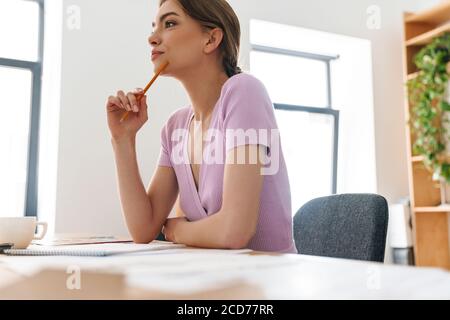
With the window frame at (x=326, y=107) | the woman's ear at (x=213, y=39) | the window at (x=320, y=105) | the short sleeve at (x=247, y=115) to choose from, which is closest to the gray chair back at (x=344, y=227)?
the short sleeve at (x=247, y=115)

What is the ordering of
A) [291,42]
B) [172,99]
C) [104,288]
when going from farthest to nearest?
[291,42] → [172,99] → [104,288]

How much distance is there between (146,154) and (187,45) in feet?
4.53

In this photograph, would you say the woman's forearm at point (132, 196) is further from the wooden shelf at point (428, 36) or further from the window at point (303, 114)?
the wooden shelf at point (428, 36)

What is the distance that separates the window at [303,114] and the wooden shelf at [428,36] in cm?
58

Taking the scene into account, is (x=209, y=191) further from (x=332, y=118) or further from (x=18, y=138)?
(x=332, y=118)

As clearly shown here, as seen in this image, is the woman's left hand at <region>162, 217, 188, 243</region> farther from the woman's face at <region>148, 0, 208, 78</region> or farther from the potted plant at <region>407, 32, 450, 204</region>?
the potted plant at <region>407, 32, 450, 204</region>

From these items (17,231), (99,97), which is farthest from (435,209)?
(17,231)

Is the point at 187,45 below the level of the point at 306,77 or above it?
below

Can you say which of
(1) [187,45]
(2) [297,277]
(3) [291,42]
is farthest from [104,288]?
(3) [291,42]

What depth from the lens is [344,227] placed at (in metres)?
1.18

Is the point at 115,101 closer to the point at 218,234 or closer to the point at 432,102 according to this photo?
the point at 218,234

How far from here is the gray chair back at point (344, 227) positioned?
1.09 m

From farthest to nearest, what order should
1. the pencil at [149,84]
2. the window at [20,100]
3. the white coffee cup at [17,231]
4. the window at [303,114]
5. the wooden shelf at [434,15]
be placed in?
the window at [303,114], the wooden shelf at [434,15], the window at [20,100], the pencil at [149,84], the white coffee cup at [17,231]

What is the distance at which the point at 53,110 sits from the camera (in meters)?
2.40
